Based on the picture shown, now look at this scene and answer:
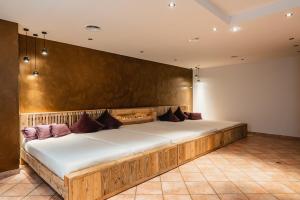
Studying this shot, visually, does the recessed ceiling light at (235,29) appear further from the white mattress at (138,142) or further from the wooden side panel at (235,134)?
the wooden side panel at (235,134)

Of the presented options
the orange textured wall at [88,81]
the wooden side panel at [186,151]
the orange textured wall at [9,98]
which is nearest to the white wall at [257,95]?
the orange textured wall at [88,81]

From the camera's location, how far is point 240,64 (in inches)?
272

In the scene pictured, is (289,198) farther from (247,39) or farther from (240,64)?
(240,64)

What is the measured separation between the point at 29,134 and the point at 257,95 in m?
6.67

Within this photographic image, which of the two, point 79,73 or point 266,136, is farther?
point 266,136

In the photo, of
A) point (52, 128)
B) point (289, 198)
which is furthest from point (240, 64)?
point (52, 128)

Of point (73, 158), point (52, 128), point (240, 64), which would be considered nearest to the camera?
point (73, 158)

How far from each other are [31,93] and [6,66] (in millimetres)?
836

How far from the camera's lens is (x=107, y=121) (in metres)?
4.58

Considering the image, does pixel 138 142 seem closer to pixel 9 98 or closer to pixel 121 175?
pixel 121 175

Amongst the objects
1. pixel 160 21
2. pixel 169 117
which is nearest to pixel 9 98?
pixel 160 21

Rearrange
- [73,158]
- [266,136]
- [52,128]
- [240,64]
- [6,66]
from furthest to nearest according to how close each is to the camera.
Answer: [240,64] → [266,136] → [52,128] → [6,66] → [73,158]

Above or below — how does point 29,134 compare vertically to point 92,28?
below

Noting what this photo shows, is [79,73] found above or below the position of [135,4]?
below
